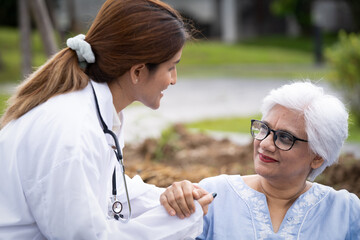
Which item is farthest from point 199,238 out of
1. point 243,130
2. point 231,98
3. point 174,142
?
point 231,98

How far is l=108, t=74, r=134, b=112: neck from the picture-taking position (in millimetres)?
2490

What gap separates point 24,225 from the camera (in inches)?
88.0

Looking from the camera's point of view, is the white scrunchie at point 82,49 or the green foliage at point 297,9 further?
the green foliage at point 297,9

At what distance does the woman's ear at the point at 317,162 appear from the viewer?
2772mm

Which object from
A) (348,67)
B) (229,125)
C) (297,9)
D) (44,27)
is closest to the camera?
(44,27)

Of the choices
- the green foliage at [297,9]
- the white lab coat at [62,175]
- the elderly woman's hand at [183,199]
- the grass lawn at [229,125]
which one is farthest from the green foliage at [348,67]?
the green foliage at [297,9]

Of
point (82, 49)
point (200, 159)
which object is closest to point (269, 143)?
point (82, 49)

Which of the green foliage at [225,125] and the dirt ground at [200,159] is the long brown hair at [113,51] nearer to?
the dirt ground at [200,159]

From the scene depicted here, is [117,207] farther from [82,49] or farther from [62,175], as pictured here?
[82,49]

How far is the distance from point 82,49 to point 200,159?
459 centimetres

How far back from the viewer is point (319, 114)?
2648 mm

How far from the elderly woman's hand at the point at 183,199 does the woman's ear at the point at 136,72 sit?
0.48 metres

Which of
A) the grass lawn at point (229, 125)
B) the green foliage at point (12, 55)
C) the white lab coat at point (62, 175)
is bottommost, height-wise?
the green foliage at point (12, 55)

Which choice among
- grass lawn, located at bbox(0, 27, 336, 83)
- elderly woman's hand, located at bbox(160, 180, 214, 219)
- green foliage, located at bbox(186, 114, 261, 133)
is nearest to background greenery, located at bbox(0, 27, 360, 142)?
grass lawn, located at bbox(0, 27, 336, 83)
